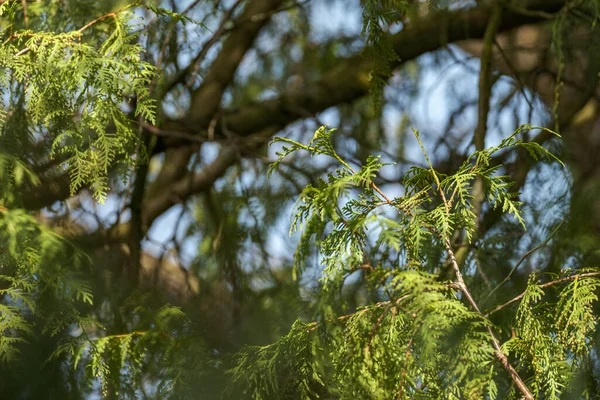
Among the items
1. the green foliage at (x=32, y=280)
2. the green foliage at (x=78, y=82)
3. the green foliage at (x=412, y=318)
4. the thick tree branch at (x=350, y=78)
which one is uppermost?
the thick tree branch at (x=350, y=78)

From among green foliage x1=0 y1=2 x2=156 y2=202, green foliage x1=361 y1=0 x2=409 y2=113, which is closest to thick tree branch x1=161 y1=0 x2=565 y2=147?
green foliage x1=361 y1=0 x2=409 y2=113

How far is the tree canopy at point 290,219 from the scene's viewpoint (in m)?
1.13

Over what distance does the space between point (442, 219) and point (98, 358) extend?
700 millimetres

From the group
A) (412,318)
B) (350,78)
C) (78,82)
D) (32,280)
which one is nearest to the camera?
(412,318)

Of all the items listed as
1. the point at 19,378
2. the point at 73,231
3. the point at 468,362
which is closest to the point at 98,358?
the point at 19,378

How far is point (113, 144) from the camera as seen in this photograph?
132cm

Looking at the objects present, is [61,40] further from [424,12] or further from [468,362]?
[424,12]

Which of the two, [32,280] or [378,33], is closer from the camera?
[32,280]

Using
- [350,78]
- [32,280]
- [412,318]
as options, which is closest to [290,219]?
[412,318]

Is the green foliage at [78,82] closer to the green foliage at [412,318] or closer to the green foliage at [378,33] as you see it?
the green foliage at [412,318]

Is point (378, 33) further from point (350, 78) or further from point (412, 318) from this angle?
point (350, 78)

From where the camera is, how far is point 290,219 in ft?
4.00

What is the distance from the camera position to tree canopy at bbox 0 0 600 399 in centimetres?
113

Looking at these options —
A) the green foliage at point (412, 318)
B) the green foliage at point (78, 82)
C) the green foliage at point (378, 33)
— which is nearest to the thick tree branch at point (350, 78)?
the green foliage at point (378, 33)
